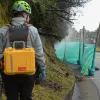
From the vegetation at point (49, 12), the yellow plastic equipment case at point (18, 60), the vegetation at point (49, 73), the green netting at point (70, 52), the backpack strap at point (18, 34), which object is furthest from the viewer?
the green netting at point (70, 52)

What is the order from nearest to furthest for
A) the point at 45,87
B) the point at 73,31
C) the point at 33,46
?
the point at 33,46 < the point at 45,87 < the point at 73,31

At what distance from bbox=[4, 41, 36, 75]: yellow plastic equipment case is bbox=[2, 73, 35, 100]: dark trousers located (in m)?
0.19

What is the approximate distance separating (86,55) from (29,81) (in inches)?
516

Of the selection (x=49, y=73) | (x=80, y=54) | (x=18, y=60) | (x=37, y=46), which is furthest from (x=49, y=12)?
(x=18, y=60)

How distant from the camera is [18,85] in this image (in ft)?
15.5

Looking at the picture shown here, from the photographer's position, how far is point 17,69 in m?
4.40

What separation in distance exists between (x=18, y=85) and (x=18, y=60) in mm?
468

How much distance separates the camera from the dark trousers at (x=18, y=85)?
4.61m

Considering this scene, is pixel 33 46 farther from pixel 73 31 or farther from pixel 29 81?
pixel 73 31

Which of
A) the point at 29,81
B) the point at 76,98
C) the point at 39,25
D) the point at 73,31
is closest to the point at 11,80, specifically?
the point at 29,81

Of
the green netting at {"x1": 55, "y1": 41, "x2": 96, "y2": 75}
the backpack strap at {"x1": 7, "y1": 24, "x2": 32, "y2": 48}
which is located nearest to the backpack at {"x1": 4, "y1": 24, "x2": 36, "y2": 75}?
the backpack strap at {"x1": 7, "y1": 24, "x2": 32, "y2": 48}

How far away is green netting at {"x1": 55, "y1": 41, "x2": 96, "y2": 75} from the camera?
55.9 feet

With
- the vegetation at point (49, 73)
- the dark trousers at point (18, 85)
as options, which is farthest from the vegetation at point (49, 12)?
the dark trousers at point (18, 85)

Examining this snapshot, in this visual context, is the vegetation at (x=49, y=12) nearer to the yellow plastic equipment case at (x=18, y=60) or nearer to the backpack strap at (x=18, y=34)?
the backpack strap at (x=18, y=34)
